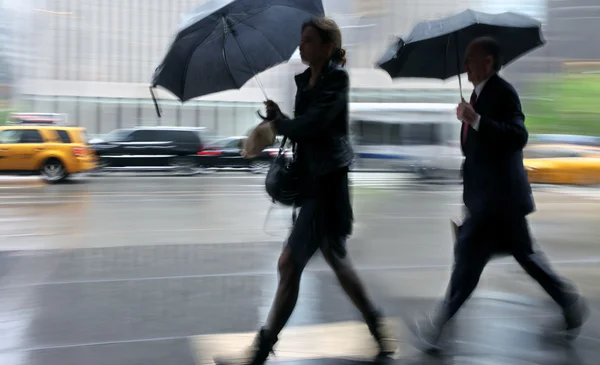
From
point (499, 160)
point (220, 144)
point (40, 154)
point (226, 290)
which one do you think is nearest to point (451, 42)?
point (499, 160)

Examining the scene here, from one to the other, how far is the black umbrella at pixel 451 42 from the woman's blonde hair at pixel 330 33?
862 millimetres

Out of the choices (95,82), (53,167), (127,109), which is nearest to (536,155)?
(53,167)

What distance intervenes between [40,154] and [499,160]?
15.3 meters

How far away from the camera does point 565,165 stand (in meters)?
18.8

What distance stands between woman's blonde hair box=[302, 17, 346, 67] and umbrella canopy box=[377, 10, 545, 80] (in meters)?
0.86

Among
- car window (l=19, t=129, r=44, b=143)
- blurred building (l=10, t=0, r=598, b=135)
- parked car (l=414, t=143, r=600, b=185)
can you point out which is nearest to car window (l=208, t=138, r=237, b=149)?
car window (l=19, t=129, r=44, b=143)

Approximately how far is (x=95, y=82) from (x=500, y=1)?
1582 inches

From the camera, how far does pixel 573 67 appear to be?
1738 cm

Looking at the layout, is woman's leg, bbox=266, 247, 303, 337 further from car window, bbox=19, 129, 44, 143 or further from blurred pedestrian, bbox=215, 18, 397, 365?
car window, bbox=19, 129, 44, 143

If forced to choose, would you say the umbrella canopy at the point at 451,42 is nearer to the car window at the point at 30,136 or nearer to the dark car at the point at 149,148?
the car window at the point at 30,136

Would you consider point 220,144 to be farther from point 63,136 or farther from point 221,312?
point 221,312

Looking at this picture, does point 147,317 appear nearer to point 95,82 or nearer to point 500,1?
point 500,1

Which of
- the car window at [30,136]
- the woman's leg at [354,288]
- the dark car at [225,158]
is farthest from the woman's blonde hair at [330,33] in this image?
the dark car at [225,158]

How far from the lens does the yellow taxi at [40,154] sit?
16.6 metres
